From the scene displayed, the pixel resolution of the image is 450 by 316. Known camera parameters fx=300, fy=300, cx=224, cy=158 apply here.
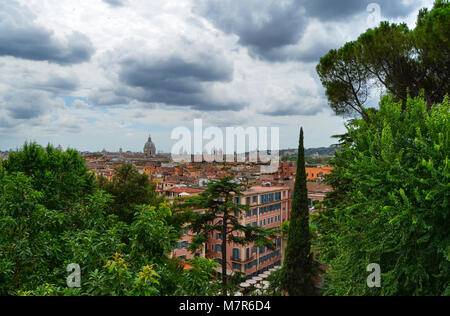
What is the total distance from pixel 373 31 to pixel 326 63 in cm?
258

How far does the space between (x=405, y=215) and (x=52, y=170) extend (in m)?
10.4

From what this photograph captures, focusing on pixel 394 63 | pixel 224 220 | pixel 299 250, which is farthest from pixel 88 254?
pixel 394 63

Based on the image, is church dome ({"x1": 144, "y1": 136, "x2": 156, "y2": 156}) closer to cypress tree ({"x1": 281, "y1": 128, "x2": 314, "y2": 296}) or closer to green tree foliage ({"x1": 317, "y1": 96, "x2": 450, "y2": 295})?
cypress tree ({"x1": 281, "y1": 128, "x2": 314, "y2": 296})

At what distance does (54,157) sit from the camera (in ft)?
34.5

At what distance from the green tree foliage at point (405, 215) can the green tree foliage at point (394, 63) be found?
4.95 m

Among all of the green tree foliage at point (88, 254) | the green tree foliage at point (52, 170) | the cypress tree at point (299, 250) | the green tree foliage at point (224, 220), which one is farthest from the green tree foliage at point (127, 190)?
the green tree foliage at point (88, 254)

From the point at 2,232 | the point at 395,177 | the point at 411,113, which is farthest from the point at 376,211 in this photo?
the point at 2,232

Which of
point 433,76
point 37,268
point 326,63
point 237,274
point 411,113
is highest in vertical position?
point 326,63

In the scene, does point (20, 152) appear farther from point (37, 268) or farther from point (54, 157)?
point (37, 268)

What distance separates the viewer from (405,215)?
5.05 metres

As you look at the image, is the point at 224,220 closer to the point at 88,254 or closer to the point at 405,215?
the point at 405,215

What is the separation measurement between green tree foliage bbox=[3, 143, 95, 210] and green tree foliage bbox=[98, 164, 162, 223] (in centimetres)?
333

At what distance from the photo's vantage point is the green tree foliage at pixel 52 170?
9.38m

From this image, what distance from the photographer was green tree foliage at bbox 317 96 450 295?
4984 mm
